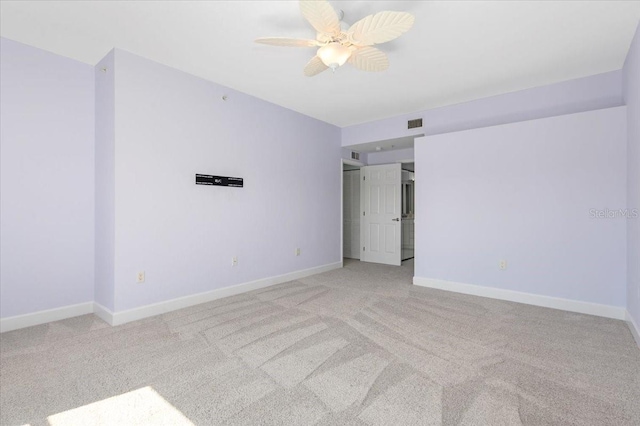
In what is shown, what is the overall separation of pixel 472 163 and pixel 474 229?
94 centimetres

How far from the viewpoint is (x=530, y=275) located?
3.83m


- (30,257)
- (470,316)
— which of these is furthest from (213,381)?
(470,316)

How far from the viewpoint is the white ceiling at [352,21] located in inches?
96.1

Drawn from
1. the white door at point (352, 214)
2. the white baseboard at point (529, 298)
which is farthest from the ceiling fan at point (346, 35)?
the white door at point (352, 214)

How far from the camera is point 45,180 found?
10.2 feet

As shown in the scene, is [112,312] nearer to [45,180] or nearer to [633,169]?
[45,180]

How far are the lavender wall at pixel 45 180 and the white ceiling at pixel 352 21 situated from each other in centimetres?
29

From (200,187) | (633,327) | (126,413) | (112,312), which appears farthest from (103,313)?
(633,327)

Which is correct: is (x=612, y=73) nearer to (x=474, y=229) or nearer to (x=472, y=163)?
(x=472, y=163)

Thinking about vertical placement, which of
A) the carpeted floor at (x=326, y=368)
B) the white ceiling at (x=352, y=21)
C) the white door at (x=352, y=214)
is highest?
the white ceiling at (x=352, y=21)

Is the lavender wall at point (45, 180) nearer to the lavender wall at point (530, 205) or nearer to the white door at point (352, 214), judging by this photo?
the lavender wall at point (530, 205)

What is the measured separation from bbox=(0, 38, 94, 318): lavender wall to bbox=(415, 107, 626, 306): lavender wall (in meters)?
4.44

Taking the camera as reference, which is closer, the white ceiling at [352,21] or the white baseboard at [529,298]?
the white ceiling at [352,21]

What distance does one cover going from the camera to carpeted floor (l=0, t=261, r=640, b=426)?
1.75 metres
